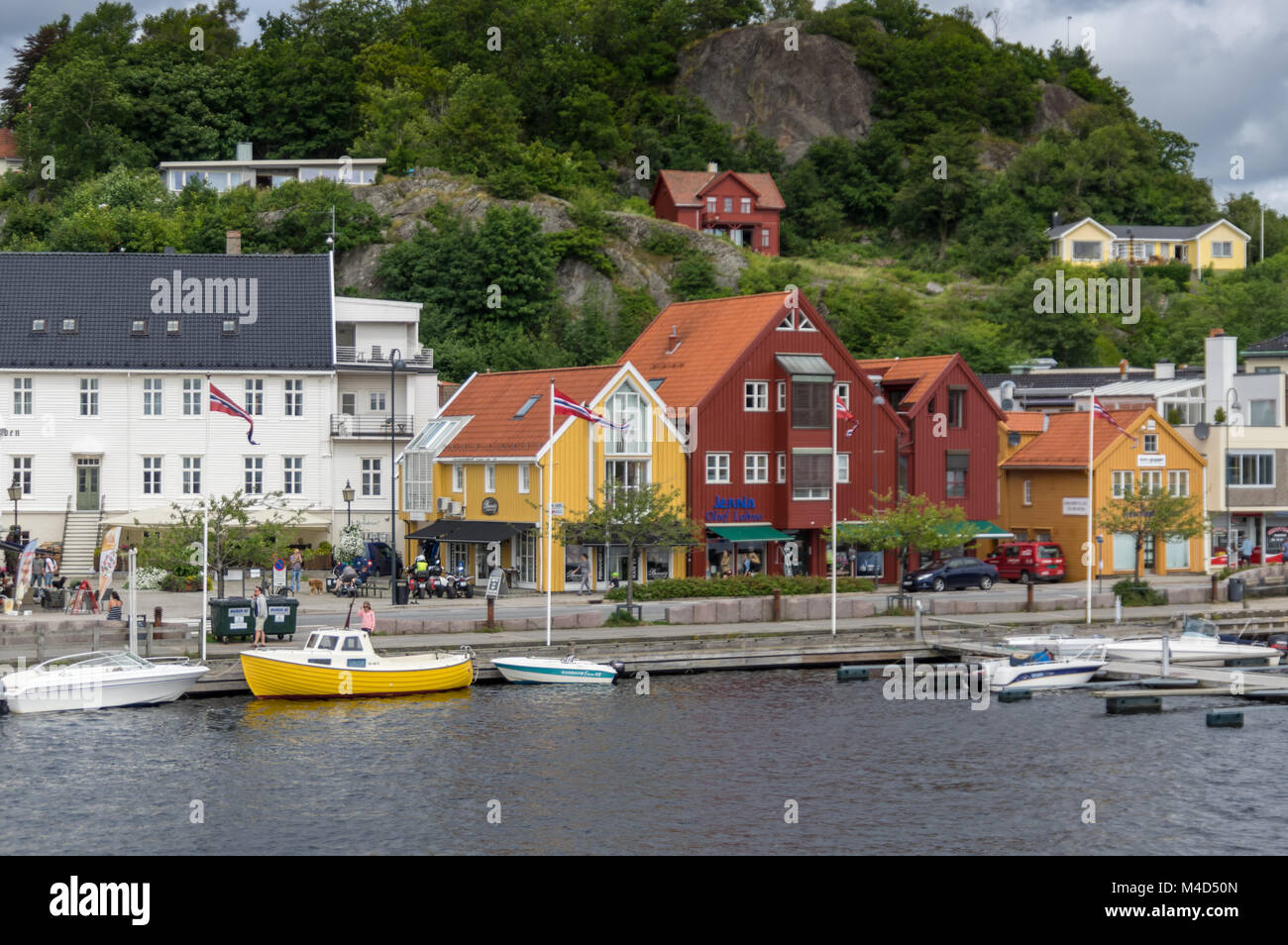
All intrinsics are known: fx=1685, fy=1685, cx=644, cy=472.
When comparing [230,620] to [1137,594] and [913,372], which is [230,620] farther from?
[913,372]

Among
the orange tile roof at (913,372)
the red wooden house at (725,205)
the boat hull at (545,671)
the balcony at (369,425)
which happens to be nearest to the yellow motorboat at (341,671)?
the boat hull at (545,671)

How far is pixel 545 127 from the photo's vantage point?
131m

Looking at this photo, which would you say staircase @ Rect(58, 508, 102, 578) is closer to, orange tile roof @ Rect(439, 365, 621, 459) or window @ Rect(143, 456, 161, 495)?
window @ Rect(143, 456, 161, 495)

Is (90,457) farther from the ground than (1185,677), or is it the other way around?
(90,457)

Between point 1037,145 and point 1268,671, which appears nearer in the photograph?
point 1268,671

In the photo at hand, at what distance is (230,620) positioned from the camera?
2048 inches

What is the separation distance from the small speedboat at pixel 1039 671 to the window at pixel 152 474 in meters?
40.5

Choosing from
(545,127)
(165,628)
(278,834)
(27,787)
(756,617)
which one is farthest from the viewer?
(545,127)

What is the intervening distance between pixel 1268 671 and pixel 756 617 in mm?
17341

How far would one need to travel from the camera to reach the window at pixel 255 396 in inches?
3100

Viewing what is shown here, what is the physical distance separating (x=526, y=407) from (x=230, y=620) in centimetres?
2407
